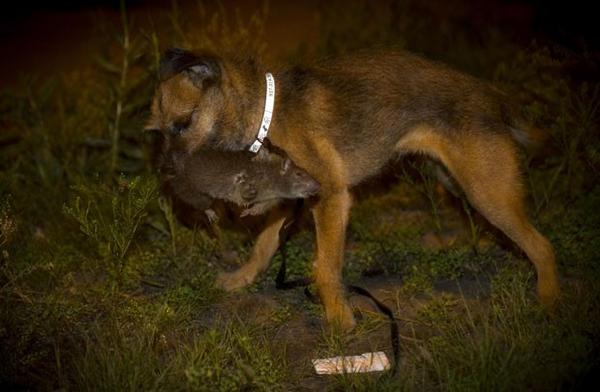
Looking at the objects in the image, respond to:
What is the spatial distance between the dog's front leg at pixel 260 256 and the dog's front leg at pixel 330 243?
706 mm

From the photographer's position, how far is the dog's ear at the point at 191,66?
497 cm

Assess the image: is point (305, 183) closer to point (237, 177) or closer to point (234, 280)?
point (237, 177)

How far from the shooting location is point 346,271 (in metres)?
5.93

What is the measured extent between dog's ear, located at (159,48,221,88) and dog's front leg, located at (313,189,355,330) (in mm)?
1221

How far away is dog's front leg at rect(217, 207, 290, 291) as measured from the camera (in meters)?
5.83

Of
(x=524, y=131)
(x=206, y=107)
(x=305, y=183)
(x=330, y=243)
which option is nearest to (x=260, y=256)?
(x=330, y=243)

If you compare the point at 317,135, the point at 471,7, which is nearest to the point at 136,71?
the point at 317,135

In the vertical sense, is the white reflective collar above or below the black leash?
above

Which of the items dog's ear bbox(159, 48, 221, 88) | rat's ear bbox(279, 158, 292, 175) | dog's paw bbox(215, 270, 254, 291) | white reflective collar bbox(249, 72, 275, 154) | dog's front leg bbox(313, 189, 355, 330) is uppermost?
dog's ear bbox(159, 48, 221, 88)

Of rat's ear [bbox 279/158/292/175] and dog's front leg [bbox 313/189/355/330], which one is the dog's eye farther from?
dog's front leg [bbox 313/189/355/330]

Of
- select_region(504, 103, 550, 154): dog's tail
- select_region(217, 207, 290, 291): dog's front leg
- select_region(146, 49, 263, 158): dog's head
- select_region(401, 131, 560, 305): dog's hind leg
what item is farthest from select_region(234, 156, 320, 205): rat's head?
select_region(504, 103, 550, 154): dog's tail

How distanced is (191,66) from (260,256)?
175cm

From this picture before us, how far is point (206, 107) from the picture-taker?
5.23m

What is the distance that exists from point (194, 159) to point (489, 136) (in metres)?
2.19
